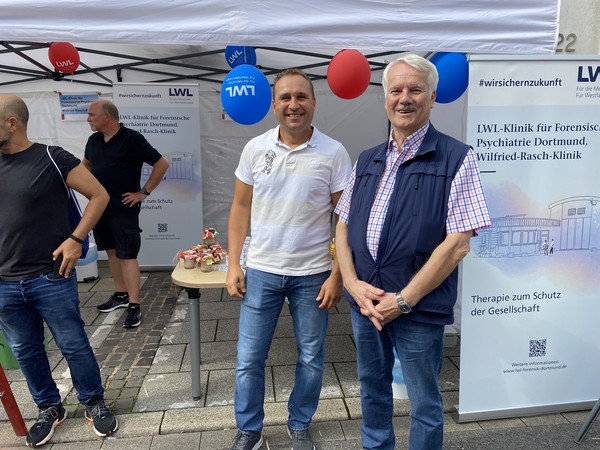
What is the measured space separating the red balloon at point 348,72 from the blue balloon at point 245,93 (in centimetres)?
40

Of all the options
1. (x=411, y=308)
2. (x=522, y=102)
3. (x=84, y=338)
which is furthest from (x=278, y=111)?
(x=84, y=338)

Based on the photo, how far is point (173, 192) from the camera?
572 cm

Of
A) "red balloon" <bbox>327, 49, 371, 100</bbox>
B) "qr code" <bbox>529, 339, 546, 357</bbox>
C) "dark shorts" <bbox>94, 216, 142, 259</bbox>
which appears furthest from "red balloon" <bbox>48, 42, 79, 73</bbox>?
"qr code" <bbox>529, 339, 546, 357</bbox>

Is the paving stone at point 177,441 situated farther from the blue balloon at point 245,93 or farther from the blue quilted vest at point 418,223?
the blue balloon at point 245,93

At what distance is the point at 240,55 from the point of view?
3666 millimetres

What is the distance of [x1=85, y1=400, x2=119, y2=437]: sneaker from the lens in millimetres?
2373

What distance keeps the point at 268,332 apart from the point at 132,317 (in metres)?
2.17

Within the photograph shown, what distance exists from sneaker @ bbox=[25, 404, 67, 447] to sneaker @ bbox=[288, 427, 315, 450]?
1292 millimetres

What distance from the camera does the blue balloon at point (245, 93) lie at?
240 cm

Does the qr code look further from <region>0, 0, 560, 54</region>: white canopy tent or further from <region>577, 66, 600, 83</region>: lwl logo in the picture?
<region>0, 0, 560, 54</region>: white canopy tent

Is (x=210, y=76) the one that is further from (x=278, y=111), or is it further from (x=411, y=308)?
(x=411, y=308)

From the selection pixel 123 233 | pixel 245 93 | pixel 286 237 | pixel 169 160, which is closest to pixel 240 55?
pixel 245 93

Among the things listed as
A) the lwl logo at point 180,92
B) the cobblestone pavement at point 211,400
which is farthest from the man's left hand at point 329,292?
the lwl logo at point 180,92

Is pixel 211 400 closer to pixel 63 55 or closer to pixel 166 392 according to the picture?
pixel 166 392
